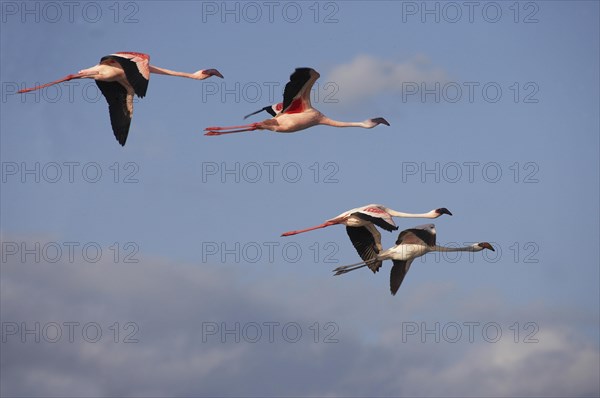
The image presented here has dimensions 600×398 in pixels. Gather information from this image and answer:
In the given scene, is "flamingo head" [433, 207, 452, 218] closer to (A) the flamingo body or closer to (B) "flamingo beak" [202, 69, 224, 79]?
(A) the flamingo body

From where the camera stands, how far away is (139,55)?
29.7 metres

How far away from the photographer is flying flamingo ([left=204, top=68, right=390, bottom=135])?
1180 inches

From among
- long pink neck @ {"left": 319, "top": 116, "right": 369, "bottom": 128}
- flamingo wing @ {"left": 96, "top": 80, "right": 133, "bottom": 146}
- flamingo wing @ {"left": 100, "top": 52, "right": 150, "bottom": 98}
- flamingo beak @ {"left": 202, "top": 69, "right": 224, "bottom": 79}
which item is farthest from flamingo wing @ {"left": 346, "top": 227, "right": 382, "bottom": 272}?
flamingo wing @ {"left": 100, "top": 52, "right": 150, "bottom": 98}

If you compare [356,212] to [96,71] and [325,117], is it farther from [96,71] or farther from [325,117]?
[96,71]

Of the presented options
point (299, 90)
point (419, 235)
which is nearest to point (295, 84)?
point (299, 90)

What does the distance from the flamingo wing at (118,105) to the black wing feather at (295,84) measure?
3039mm

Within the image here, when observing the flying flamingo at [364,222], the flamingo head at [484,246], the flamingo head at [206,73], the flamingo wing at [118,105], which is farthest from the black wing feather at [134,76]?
the flamingo head at [484,246]

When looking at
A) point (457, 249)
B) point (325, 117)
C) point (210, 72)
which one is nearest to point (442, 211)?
point (457, 249)

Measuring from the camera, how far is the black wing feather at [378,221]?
3022 centimetres

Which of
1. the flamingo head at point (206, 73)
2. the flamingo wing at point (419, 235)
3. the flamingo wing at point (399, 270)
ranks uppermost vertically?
the flamingo head at point (206, 73)

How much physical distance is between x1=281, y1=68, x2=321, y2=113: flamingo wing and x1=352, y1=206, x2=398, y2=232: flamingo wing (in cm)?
243

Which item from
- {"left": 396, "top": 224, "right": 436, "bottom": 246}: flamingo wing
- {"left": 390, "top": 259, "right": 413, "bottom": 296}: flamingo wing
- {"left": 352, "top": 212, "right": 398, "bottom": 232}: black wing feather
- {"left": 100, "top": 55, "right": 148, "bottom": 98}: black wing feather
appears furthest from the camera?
{"left": 390, "top": 259, "right": 413, "bottom": 296}: flamingo wing

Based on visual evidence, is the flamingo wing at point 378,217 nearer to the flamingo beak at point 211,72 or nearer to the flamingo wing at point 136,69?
the flamingo beak at point 211,72

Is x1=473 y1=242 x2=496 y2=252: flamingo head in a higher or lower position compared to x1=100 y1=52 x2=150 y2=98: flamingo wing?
lower
